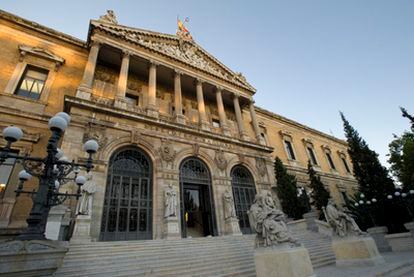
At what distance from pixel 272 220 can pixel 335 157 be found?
25016mm

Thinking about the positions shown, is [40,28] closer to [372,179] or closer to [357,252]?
[357,252]

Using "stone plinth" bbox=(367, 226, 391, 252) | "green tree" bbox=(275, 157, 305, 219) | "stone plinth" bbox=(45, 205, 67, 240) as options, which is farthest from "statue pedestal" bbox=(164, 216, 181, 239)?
"stone plinth" bbox=(367, 226, 391, 252)

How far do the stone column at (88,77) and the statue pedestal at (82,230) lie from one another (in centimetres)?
565

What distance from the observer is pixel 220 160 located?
1295cm

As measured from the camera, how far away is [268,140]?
20.5 meters

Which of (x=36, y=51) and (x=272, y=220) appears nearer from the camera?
(x=272, y=220)

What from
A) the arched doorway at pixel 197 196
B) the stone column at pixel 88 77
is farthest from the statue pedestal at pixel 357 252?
the stone column at pixel 88 77

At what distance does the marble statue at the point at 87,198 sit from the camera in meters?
8.01

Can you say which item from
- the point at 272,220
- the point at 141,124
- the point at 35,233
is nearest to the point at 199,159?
the point at 141,124

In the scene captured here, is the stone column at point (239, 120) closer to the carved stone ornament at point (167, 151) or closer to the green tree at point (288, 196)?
the green tree at point (288, 196)

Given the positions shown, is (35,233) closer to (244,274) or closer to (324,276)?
(244,274)

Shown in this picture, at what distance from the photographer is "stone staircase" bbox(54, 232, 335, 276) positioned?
17.7ft

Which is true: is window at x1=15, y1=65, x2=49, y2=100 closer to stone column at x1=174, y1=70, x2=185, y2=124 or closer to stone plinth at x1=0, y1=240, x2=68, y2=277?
stone column at x1=174, y1=70, x2=185, y2=124

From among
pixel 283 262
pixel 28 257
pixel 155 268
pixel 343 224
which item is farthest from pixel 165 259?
pixel 343 224
